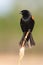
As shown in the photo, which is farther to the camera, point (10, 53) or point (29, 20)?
point (10, 53)

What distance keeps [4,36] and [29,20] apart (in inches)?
281

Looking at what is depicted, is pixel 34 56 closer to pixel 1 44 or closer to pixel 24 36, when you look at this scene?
pixel 1 44

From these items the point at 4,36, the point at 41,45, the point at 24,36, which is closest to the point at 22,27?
the point at 24,36

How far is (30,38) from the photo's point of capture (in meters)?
0.67

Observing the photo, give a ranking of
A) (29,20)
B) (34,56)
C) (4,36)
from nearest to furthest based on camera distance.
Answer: (29,20)
(34,56)
(4,36)

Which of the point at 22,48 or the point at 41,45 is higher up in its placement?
the point at 22,48

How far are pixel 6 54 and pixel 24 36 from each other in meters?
6.58

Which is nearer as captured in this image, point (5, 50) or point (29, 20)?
point (29, 20)

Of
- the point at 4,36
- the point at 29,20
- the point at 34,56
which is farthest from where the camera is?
the point at 4,36

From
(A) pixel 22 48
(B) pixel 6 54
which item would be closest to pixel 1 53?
(B) pixel 6 54

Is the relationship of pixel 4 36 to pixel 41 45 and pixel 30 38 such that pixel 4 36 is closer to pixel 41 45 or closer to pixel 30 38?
pixel 41 45

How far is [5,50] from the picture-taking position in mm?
7496

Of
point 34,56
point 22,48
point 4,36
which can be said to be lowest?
point 34,56

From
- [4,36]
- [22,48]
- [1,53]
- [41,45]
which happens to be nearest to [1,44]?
[4,36]
